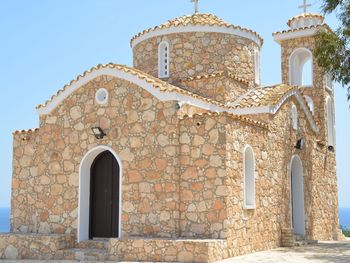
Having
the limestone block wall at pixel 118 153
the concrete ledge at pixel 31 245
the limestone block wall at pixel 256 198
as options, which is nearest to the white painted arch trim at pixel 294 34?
the limestone block wall at pixel 256 198

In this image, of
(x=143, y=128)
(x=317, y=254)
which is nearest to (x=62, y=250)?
(x=143, y=128)

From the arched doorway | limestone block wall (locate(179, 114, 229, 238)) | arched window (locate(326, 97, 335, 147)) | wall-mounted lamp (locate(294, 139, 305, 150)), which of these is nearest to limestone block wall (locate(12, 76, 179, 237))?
limestone block wall (locate(179, 114, 229, 238))

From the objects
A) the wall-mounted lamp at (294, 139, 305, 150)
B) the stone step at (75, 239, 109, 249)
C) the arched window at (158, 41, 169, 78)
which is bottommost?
the stone step at (75, 239, 109, 249)

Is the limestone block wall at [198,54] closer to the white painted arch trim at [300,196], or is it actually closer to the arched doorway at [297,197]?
the white painted arch trim at [300,196]

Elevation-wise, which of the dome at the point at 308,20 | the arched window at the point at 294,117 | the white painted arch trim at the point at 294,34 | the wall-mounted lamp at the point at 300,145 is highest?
the dome at the point at 308,20

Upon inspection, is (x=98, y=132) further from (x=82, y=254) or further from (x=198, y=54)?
(x=198, y=54)

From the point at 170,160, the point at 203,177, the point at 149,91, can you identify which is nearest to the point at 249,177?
the point at 203,177

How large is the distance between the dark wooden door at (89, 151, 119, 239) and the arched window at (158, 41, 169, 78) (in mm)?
4235

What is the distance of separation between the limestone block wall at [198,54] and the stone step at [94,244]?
623cm

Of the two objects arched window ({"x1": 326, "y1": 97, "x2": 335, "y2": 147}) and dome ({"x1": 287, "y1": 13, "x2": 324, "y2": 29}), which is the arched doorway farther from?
dome ({"x1": 287, "y1": 13, "x2": 324, "y2": 29})

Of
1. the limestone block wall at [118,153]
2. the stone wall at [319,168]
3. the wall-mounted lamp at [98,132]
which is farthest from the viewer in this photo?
the stone wall at [319,168]

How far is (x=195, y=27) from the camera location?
1827cm

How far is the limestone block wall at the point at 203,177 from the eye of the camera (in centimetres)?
1327

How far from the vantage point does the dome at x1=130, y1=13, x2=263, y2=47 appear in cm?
1827
